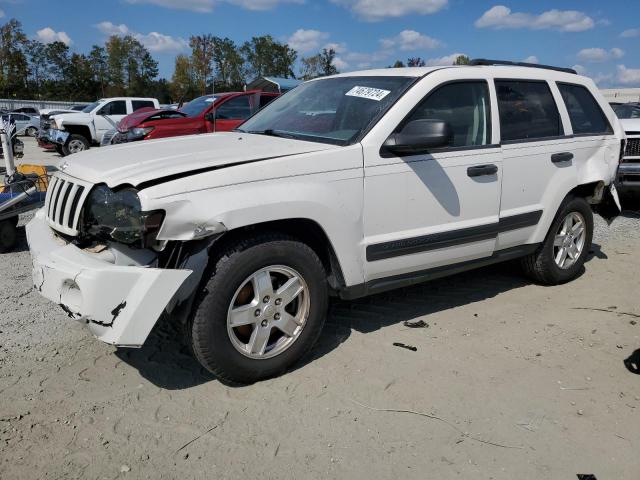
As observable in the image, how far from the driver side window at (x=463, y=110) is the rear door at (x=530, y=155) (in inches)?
6.5

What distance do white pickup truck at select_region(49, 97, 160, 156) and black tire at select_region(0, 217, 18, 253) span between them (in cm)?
A: 1121

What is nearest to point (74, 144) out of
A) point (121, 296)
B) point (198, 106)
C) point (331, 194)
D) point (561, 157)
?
point (198, 106)

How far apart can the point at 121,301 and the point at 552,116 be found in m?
3.74

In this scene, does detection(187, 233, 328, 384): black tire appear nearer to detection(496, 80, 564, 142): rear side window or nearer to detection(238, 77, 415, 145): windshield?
detection(238, 77, 415, 145): windshield

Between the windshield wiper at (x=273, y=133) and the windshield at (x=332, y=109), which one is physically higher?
the windshield at (x=332, y=109)

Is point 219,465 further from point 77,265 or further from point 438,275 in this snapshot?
point 438,275

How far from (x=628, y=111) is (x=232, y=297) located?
32.6 ft

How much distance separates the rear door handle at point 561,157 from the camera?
4.61 metres

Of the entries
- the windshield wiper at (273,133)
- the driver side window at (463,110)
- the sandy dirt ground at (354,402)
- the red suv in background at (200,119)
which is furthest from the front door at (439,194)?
the red suv in background at (200,119)

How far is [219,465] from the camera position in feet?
8.59

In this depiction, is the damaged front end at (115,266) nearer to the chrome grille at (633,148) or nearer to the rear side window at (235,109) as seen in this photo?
the chrome grille at (633,148)

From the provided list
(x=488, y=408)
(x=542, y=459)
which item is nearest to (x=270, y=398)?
(x=488, y=408)

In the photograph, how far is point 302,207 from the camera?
3.21 metres

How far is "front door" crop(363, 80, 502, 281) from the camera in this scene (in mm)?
3578
